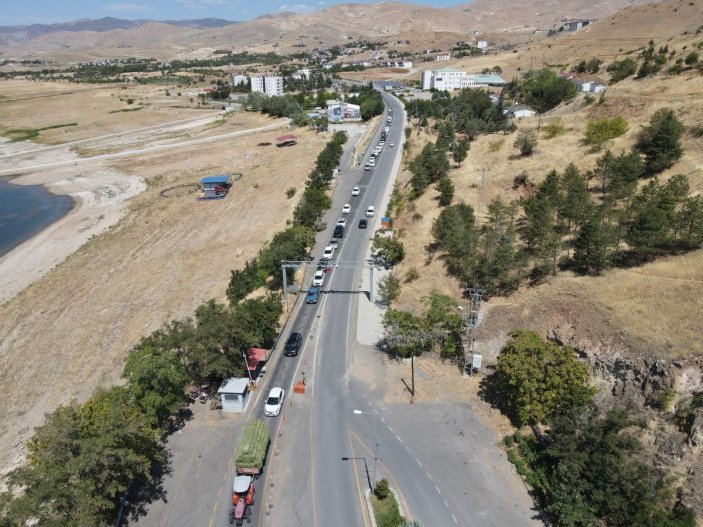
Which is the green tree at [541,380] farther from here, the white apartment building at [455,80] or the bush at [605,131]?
the white apartment building at [455,80]

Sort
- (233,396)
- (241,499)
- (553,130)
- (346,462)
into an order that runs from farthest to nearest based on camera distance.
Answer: (553,130)
(233,396)
(346,462)
(241,499)

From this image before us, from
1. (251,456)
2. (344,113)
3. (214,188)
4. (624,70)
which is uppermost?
(624,70)

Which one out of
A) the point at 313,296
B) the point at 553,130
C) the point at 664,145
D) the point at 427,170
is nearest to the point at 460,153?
the point at 427,170

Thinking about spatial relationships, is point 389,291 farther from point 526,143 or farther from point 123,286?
point 526,143

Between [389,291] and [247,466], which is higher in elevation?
[389,291]

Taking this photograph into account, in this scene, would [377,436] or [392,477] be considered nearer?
[392,477]

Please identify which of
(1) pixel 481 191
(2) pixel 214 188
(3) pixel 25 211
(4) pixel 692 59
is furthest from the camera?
(3) pixel 25 211

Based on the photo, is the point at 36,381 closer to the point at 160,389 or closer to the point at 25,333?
the point at 25,333

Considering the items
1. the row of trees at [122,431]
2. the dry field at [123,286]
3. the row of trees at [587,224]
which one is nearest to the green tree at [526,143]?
the row of trees at [587,224]
